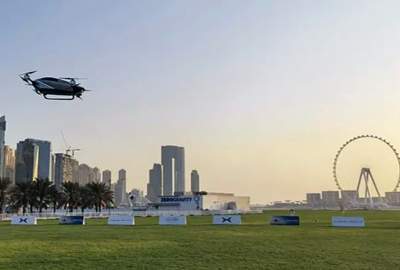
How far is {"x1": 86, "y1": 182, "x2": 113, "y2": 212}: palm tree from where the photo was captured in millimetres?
133750

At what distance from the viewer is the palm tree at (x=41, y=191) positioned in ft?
387

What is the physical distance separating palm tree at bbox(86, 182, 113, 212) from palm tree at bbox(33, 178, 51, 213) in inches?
602

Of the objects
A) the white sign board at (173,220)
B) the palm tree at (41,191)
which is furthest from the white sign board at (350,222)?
the palm tree at (41,191)

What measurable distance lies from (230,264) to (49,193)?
103017 mm

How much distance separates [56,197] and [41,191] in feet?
20.5

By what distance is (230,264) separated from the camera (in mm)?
24797

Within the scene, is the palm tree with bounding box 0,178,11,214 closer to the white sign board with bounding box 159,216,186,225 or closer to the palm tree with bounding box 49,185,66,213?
the palm tree with bounding box 49,185,66,213

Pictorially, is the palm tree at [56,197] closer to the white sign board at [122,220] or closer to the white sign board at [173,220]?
the white sign board at [122,220]

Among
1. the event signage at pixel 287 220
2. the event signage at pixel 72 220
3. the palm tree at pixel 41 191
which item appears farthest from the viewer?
the palm tree at pixel 41 191

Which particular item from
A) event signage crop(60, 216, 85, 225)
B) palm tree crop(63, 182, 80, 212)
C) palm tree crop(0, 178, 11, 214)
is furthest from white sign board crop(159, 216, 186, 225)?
palm tree crop(63, 182, 80, 212)

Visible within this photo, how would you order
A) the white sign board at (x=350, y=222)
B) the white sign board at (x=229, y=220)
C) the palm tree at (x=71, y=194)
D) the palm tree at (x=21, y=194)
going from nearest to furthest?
the white sign board at (x=350, y=222)
the white sign board at (x=229, y=220)
the palm tree at (x=21, y=194)
the palm tree at (x=71, y=194)

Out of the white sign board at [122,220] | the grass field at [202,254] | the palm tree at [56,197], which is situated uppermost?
the palm tree at [56,197]

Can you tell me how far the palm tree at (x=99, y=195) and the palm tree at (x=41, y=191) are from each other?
1530cm

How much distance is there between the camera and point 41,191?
11794 cm
